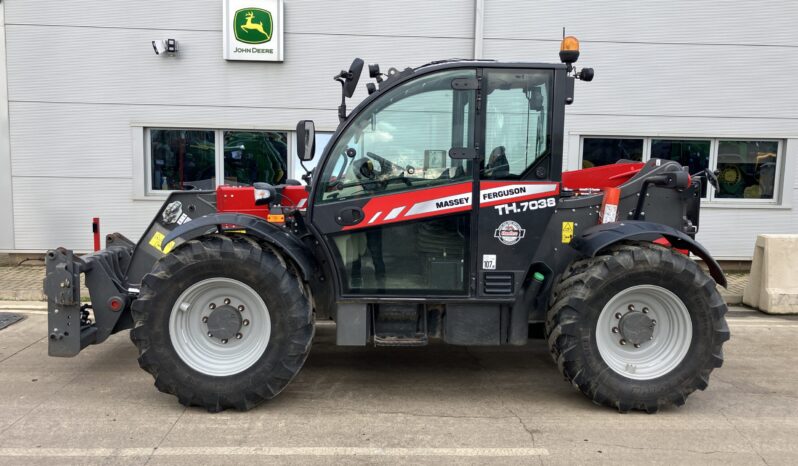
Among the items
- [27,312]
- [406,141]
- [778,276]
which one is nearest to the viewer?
[406,141]

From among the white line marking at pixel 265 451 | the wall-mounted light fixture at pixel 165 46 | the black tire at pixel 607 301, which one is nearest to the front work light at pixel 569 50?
the black tire at pixel 607 301

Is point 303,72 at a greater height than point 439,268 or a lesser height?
greater

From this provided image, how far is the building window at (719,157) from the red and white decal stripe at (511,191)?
18.5 feet

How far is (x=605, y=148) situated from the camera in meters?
9.41

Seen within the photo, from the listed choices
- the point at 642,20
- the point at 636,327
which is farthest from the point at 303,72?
the point at 636,327

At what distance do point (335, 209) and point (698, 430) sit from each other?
2.91m

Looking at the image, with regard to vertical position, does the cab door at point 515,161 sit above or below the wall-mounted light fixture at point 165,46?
below

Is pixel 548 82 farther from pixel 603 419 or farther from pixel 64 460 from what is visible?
pixel 64 460

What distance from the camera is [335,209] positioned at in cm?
414

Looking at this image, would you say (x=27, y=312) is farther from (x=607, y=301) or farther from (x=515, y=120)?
(x=607, y=301)

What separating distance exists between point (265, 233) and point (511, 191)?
71.2 inches

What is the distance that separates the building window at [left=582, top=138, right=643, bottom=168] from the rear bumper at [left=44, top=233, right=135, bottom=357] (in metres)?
7.29

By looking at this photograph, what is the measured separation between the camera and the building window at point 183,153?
9148 mm

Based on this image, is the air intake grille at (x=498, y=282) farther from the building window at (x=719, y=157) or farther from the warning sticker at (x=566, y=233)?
the building window at (x=719, y=157)
